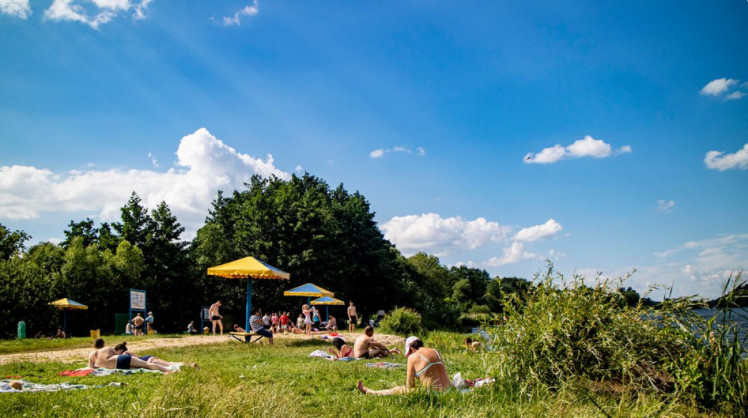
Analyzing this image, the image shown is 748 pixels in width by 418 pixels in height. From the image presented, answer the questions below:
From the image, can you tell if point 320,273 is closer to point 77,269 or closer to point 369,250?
point 369,250

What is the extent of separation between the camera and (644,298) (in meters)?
6.97

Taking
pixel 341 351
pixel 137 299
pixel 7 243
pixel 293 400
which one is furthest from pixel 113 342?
pixel 7 243

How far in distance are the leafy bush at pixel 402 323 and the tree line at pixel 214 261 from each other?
689cm

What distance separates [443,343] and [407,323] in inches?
175

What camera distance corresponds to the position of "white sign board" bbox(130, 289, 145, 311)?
24.3m

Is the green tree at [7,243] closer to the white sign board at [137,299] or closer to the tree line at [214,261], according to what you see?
the tree line at [214,261]

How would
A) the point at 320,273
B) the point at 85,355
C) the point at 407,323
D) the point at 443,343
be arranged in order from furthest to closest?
the point at 320,273, the point at 407,323, the point at 443,343, the point at 85,355

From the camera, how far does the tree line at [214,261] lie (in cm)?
3117

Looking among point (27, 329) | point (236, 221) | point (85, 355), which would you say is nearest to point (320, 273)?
point (236, 221)

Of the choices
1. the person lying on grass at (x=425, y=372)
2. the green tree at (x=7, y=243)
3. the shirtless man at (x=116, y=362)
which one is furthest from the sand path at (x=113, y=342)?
the green tree at (x=7, y=243)

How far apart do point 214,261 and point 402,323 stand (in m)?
21.6

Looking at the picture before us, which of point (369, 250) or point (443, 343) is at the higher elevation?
point (369, 250)

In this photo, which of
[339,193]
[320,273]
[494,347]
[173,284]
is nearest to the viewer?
[494,347]

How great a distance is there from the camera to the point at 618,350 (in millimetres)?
6223
